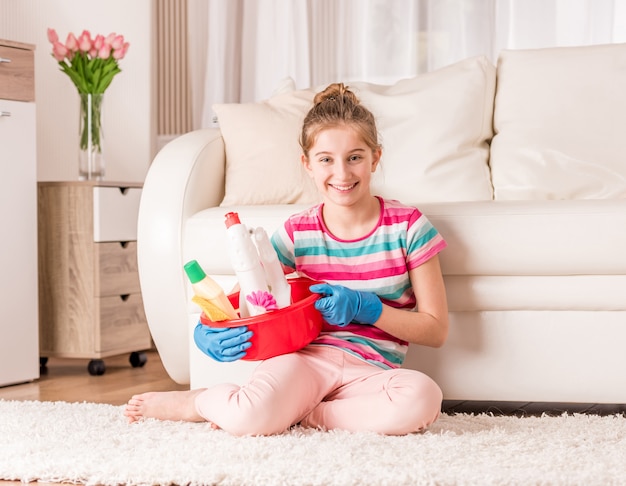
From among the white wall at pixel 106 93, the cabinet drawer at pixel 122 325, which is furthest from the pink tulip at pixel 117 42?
the cabinet drawer at pixel 122 325

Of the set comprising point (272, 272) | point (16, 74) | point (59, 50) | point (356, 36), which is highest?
point (356, 36)

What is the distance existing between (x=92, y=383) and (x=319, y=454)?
1.23 m

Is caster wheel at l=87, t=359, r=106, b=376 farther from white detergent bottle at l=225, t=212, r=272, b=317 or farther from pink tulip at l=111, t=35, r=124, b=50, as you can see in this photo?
white detergent bottle at l=225, t=212, r=272, b=317

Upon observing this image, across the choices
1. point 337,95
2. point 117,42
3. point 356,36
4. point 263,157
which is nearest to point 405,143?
point 263,157

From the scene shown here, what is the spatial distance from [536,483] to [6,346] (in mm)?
1628

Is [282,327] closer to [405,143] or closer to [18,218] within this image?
[405,143]

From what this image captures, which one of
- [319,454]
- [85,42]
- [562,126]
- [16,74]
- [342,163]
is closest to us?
[319,454]

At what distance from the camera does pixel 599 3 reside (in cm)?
324

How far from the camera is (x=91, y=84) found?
9.40 feet

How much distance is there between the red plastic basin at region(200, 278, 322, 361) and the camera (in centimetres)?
158

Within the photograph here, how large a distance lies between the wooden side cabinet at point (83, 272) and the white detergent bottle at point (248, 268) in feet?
3.78

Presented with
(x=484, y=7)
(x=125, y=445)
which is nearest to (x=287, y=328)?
(x=125, y=445)

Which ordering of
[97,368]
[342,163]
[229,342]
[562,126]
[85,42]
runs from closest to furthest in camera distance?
1. [229,342]
2. [342,163]
3. [562,126]
4. [97,368]
5. [85,42]

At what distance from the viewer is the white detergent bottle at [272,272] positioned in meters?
1.62
